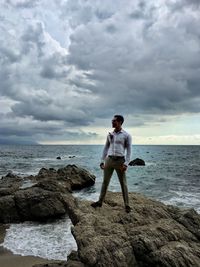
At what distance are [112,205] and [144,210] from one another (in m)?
1.16

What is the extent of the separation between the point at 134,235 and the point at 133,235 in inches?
1.2

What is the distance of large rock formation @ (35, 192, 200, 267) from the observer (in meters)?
8.80

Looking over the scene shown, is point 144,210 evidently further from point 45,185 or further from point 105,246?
point 45,185

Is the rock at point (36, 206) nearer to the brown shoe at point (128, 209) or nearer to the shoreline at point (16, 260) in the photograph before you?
the shoreline at point (16, 260)

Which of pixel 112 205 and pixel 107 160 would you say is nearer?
pixel 107 160

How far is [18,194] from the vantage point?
18.1m

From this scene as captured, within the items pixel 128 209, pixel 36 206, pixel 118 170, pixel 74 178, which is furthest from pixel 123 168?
pixel 74 178

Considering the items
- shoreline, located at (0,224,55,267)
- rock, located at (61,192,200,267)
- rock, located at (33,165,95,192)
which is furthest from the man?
rock, located at (33,165,95,192)

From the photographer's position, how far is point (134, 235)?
959cm

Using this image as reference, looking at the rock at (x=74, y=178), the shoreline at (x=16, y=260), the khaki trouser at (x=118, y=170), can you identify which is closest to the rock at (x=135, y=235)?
the khaki trouser at (x=118, y=170)

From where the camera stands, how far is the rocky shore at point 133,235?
8812 mm

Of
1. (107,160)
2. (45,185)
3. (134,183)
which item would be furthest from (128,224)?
(134,183)

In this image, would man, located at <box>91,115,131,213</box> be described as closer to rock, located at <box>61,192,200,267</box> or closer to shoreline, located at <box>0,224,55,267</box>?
rock, located at <box>61,192,200,267</box>

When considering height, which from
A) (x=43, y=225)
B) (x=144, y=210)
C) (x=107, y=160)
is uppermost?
(x=107, y=160)
